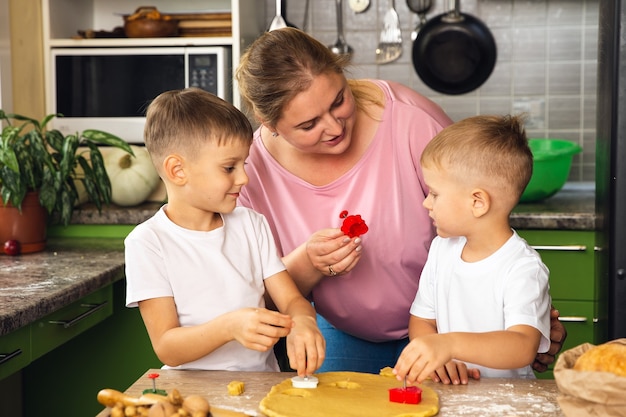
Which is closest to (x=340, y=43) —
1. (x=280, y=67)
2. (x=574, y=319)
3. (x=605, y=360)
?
(x=574, y=319)

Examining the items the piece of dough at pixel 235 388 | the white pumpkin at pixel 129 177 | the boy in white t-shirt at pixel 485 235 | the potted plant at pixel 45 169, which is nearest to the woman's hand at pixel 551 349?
the boy in white t-shirt at pixel 485 235

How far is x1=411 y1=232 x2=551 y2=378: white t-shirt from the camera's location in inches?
57.7

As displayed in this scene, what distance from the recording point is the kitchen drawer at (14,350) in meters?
1.85

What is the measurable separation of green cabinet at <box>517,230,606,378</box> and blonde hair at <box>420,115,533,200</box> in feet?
4.49

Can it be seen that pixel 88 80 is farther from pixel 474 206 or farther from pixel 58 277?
pixel 474 206

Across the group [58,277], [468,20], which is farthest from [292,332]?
[468,20]

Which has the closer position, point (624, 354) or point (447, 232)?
point (624, 354)

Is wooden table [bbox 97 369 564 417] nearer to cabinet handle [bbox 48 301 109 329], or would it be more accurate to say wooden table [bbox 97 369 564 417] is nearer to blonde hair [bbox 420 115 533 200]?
blonde hair [bbox 420 115 533 200]

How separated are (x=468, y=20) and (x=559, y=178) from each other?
821mm

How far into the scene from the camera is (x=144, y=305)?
149 cm

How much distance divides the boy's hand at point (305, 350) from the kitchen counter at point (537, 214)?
5.32 ft

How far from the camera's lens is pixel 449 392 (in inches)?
51.3

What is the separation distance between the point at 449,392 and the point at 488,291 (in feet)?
0.96

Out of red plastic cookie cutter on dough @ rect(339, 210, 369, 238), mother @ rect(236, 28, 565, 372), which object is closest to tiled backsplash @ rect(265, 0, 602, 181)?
mother @ rect(236, 28, 565, 372)
